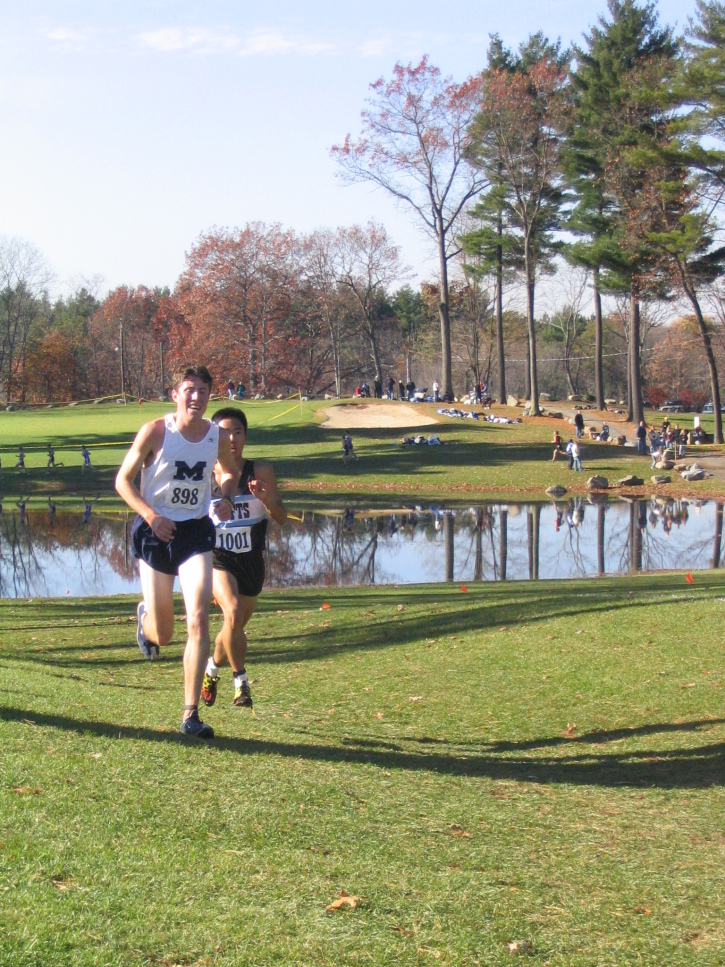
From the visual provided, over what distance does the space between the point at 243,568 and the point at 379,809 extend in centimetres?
267

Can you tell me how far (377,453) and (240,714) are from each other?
37.8 metres

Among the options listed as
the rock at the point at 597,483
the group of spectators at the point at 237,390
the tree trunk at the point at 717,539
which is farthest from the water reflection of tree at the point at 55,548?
the group of spectators at the point at 237,390

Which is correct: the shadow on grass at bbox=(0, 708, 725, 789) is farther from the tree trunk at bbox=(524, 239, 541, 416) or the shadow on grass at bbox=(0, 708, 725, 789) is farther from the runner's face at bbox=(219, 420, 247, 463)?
the tree trunk at bbox=(524, 239, 541, 416)

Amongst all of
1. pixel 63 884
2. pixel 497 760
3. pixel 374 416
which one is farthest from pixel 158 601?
pixel 374 416

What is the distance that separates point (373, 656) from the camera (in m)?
10.9

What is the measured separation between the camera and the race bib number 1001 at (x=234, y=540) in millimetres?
7602

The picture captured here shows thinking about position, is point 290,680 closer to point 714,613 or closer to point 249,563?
point 249,563

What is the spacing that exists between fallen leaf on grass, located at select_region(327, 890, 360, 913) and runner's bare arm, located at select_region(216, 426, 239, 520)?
133 inches

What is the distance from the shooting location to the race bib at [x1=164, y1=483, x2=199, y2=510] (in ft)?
21.5

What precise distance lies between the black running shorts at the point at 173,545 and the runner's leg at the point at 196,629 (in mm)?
117

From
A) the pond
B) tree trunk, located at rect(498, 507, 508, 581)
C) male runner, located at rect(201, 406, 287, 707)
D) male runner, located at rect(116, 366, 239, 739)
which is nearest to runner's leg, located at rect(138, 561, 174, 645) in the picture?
male runner, located at rect(116, 366, 239, 739)

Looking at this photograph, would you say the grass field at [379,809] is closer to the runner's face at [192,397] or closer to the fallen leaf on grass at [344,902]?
the fallen leaf on grass at [344,902]

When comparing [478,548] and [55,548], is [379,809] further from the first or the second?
[55,548]

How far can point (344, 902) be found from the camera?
4.03 meters
